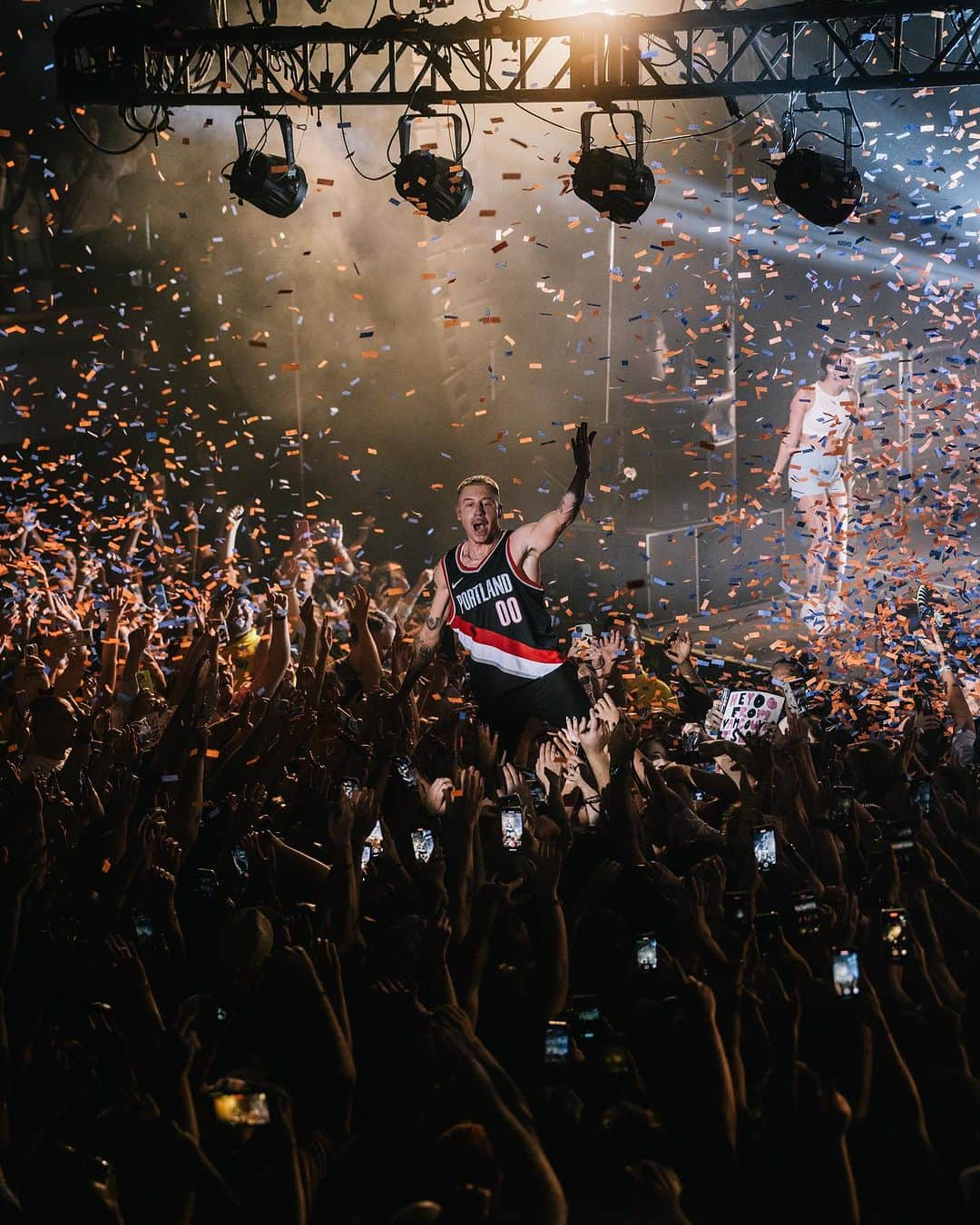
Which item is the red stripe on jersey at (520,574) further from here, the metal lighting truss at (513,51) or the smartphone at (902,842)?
the smartphone at (902,842)

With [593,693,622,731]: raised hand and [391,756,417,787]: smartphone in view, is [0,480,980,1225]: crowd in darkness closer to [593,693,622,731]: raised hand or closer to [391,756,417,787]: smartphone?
[391,756,417,787]: smartphone

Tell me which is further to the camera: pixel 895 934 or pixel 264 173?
pixel 264 173

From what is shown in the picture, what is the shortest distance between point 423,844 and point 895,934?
3.92 feet

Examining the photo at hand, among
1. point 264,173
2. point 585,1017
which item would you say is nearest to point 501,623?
point 264,173

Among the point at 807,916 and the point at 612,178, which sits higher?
the point at 612,178

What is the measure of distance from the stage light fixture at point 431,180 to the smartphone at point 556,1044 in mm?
4958

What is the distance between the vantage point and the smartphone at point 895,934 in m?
2.17

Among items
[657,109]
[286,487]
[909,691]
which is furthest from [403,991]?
[657,109]

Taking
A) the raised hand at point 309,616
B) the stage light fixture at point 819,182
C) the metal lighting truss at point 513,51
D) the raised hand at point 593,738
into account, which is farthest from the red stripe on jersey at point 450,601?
the stage light fixture at point 819,182

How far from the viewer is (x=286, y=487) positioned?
10.5 metres

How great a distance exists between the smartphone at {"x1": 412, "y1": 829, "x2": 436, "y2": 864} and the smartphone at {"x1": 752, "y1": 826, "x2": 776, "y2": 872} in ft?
2.46

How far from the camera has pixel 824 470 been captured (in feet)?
30.5

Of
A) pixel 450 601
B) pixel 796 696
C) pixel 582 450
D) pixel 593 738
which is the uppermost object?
pixel 582 450

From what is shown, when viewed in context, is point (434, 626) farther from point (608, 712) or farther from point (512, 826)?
point (512, 826)
